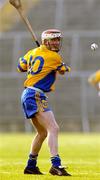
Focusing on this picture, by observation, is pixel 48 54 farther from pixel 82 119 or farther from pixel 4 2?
pixel 4 2

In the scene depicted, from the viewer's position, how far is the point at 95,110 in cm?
2828

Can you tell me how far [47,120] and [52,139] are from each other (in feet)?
0.85

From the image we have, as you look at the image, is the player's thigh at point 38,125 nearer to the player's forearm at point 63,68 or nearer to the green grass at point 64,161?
the green grass at point 64,161

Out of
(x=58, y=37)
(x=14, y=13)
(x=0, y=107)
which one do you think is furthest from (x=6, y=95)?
(x=58, y=37)

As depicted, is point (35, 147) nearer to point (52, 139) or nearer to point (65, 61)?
point (52, 139)

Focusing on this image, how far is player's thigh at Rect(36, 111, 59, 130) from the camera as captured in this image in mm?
10531

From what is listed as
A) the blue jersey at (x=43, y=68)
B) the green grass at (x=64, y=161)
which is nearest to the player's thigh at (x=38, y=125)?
the blue jersey at (x=43, y=68)

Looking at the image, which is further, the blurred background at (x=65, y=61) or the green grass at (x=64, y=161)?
the blurred background at (x=65, y=61)

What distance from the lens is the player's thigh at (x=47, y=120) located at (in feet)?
34.6

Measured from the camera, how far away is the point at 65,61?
29547 millimetres

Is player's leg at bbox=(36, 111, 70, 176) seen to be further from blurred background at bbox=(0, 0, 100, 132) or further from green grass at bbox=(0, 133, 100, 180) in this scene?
blurred background at bbox=(0, 0, 100, 132)

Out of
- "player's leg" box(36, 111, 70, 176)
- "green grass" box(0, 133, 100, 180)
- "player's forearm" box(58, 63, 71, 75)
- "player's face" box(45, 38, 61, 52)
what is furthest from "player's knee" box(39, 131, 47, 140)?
"player's face" box(45, 38, 61, 52)

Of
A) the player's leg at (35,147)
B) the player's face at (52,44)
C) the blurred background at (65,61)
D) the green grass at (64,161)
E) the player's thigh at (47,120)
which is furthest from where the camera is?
the blurred background at (65,61)

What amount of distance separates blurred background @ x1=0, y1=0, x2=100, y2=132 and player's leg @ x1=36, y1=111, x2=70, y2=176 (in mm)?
17095
